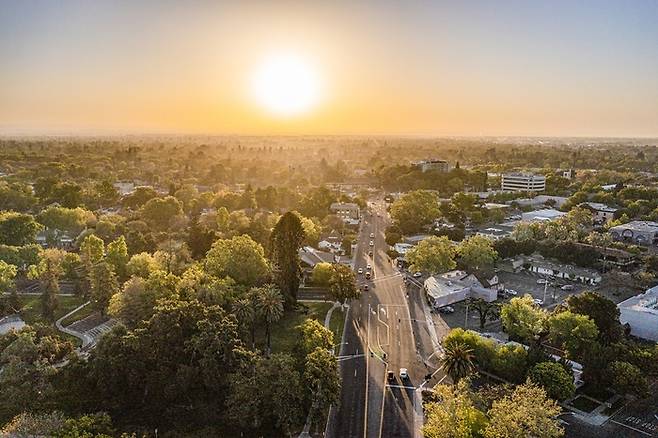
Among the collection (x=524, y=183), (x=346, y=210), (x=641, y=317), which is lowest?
(x=641, y=317)

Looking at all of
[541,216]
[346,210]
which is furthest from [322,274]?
[541,216]

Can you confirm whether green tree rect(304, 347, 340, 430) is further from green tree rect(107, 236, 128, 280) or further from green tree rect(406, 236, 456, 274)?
green tree rect(107, 236, 128, 280)

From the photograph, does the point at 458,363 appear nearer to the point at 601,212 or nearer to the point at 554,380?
the point at 554,380

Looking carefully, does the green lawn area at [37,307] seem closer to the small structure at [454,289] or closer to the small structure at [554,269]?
the small structure at [454,289]

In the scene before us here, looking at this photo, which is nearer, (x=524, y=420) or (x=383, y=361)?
(x=524, y=420)

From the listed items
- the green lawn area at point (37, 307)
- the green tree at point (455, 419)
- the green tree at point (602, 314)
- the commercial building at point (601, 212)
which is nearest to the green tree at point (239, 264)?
the green lawn area at point (37, 307)
